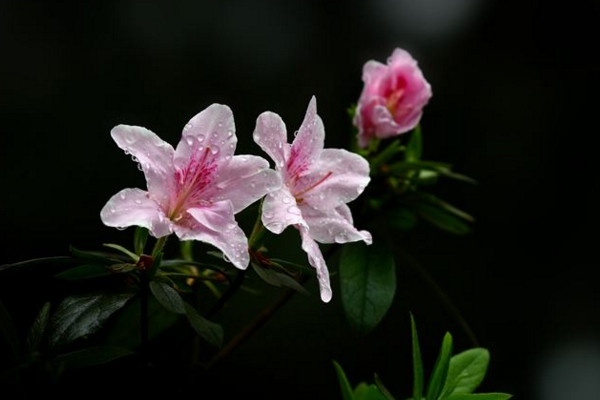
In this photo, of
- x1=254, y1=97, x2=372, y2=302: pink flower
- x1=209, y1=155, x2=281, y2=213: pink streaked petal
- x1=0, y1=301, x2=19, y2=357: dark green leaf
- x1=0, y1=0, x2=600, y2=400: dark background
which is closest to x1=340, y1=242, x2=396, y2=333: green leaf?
x1=254, y1=97, x2=372, y2=302: pink flower

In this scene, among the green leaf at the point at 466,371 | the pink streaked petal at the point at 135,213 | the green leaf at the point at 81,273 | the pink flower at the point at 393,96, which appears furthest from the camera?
the pink flower at the point at 393,96

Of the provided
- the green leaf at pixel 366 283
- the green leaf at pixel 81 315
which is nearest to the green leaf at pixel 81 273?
the green leaf at pixel 81 315

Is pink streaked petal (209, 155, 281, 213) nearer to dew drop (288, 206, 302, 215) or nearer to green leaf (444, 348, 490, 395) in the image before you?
dew drop (288, 206, 302, 215)

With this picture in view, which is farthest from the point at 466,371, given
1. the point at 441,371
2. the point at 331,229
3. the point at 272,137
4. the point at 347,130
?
the point at 347,130

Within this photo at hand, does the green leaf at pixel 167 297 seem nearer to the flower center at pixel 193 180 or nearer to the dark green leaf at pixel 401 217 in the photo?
the flower center at pixel 193 180

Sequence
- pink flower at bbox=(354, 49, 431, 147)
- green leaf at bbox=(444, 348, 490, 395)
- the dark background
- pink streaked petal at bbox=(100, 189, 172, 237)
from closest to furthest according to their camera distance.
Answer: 1. pink streaked petal at bbox=(100, 189, 172, 237)
2. green leaf at bbox=(444, 348, 490, 395)
3. pink flower at bbox=(354, 49, 431, 147)
4. the dark background

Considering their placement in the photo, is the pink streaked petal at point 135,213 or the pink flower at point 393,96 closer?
the pink streaked petal at point 135,213
